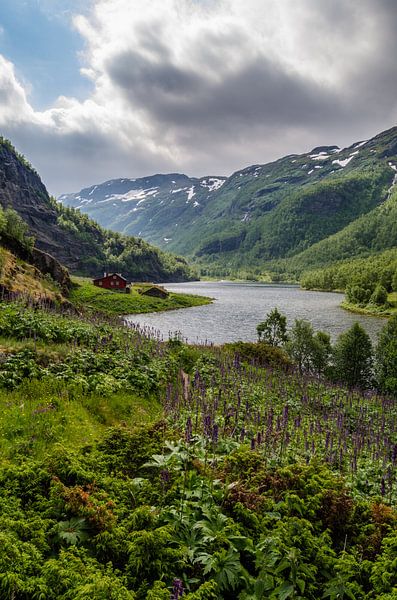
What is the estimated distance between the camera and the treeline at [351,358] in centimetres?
3940

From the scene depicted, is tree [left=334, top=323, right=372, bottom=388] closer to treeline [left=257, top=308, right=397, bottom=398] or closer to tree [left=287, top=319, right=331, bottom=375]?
treeline [left=257, top=308, right=397, bottom=398]

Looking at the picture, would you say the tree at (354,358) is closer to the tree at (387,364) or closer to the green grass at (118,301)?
the tree at (387,364)

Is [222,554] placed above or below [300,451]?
above

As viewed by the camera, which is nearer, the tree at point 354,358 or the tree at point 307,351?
the tree at point 354,358

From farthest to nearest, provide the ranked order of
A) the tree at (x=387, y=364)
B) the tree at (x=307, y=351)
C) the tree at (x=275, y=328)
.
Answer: the tree at (x=275, y=328) < the tree at (x=307, y=351) < the tree at (x=387, y=364)

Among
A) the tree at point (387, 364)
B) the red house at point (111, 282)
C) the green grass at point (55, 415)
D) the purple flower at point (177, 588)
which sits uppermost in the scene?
the red house at point (111, 282)

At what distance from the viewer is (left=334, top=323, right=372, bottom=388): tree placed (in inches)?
1606

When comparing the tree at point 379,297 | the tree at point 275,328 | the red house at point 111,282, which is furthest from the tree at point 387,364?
the red house at point 111,282

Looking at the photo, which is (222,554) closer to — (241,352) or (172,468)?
(172,468)

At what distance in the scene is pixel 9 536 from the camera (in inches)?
170

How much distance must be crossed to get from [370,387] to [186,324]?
43.1 metres

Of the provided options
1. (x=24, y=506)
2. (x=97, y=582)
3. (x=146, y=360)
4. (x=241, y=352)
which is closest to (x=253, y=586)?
(x=97, y=582)

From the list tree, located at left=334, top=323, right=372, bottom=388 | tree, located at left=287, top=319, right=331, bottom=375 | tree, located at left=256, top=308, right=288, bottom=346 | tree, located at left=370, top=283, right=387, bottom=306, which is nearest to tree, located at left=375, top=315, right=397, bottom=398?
tree, located at left=334, top=323, right=372, bottom=388

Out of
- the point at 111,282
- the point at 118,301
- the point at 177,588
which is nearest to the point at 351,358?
the point at 177,588
